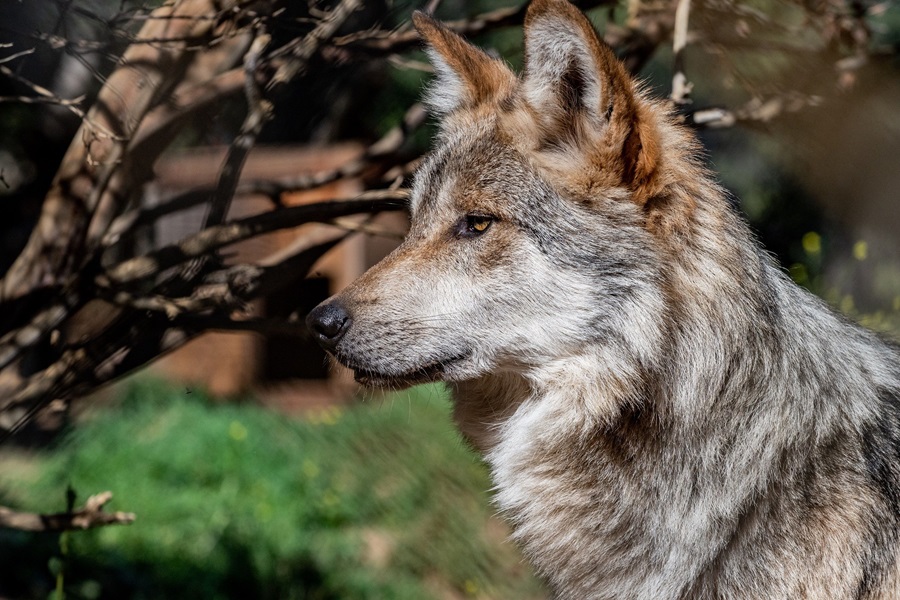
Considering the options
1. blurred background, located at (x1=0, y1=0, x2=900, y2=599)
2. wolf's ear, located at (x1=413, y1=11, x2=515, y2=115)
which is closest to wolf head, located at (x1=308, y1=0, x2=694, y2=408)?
wolf's ear, located at (x1=413, y1=11, x2=515, y2=115)

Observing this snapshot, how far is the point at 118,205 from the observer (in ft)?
11.1

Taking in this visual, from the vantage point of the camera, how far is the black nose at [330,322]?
2.78m

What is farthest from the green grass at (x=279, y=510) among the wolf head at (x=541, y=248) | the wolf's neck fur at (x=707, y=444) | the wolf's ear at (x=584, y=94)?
the wolf's ear at (x=584, y=94)

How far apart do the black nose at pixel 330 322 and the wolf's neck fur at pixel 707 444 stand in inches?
22.9

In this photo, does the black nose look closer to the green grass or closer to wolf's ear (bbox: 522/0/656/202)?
wolf's ear (bbox: 522/0/656/202)

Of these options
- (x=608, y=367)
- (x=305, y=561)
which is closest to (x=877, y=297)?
→ (x=305, y=561)

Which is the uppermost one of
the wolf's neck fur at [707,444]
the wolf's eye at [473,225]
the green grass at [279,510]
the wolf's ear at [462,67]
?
the wolf's ear at [462,67]

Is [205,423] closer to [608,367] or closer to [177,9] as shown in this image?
[177,9]

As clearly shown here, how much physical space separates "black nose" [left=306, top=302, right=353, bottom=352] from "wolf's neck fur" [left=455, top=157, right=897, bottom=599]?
Result: 581 mm

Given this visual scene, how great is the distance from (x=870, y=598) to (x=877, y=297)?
4.72 metres

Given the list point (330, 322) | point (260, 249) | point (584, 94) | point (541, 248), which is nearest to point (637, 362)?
point (541, 248)

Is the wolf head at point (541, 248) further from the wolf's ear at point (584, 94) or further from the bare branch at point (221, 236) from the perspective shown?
the bare branch at point (221, 236)

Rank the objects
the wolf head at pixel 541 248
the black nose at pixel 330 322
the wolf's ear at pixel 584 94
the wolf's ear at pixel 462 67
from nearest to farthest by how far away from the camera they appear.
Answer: the wolf's ear at pixel 584 94
the wolf head at pixel 541 248
the black nose at pixel 330 322
the wolf's ear at pixel 462 67

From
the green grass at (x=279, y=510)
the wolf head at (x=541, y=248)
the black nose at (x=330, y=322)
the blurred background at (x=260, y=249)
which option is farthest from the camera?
the green grass at (x=279, y=510)
